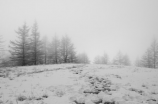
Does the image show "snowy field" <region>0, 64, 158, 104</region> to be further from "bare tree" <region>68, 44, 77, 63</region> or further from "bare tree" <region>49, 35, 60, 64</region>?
"bare tree" <region>68, 44, 77, 63</region>

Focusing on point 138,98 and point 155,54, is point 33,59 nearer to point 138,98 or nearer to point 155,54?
Answer: point 138,98

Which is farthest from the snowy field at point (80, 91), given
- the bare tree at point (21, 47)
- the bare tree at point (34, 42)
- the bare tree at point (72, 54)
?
the bare tree at point (72, 54)

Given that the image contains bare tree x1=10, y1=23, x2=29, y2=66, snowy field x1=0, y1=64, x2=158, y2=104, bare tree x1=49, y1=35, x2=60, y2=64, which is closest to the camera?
snowy field x1=0, y1=64, x2=158, y2=104

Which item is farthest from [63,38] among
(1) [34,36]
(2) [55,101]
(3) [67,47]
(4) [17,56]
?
(2) [55,101]

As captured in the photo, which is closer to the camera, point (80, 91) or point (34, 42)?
point (80, 91)

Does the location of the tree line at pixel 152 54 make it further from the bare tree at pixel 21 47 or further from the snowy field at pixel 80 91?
the bare tree at pixel 21 47

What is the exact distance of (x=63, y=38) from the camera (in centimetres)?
3369

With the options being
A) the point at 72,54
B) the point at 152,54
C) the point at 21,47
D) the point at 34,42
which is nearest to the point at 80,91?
the point at 21,47

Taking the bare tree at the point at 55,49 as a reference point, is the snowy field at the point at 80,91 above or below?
below

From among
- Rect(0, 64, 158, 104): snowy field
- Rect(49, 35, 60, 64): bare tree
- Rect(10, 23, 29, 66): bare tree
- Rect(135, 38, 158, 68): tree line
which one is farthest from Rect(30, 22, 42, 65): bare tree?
Rect(135, 38, 158, 68): tree line

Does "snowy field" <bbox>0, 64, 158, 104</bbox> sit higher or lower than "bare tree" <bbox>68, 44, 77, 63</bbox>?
lower

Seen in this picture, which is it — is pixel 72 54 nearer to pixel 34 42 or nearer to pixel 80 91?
pixel 34 42

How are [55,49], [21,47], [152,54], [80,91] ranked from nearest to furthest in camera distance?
[80,91], [21,47], [55,49], [152,54]

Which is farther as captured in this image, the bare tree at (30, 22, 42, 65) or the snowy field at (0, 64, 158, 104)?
the bare tree at (30, 22, 42, 65)
